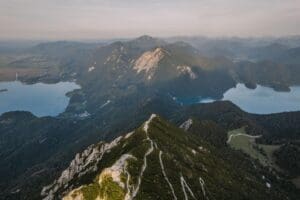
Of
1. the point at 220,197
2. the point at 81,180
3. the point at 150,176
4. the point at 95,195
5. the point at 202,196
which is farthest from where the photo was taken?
the point at 81,180

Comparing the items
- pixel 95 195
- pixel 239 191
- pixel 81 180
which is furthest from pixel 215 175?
pixel 95 195

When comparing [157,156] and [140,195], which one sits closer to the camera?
[140,195]

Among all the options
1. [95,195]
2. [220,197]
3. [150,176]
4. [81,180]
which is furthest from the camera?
[81,180]

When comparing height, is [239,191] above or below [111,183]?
below

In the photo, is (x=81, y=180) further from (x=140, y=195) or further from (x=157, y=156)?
(x=140, y=195)

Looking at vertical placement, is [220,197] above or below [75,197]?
below

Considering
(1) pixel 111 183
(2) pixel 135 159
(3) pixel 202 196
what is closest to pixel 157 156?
(2) pixel 135 159

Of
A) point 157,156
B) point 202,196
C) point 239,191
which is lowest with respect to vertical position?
point 239,191

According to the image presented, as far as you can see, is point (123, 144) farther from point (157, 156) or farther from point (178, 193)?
point (178, 193)

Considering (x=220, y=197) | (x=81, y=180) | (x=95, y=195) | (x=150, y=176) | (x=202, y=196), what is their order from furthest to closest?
(x=81, y=180) → (x=220, y=197) → (x=202, y=196) → (x=150, y=176) → (x=95, y=195)
